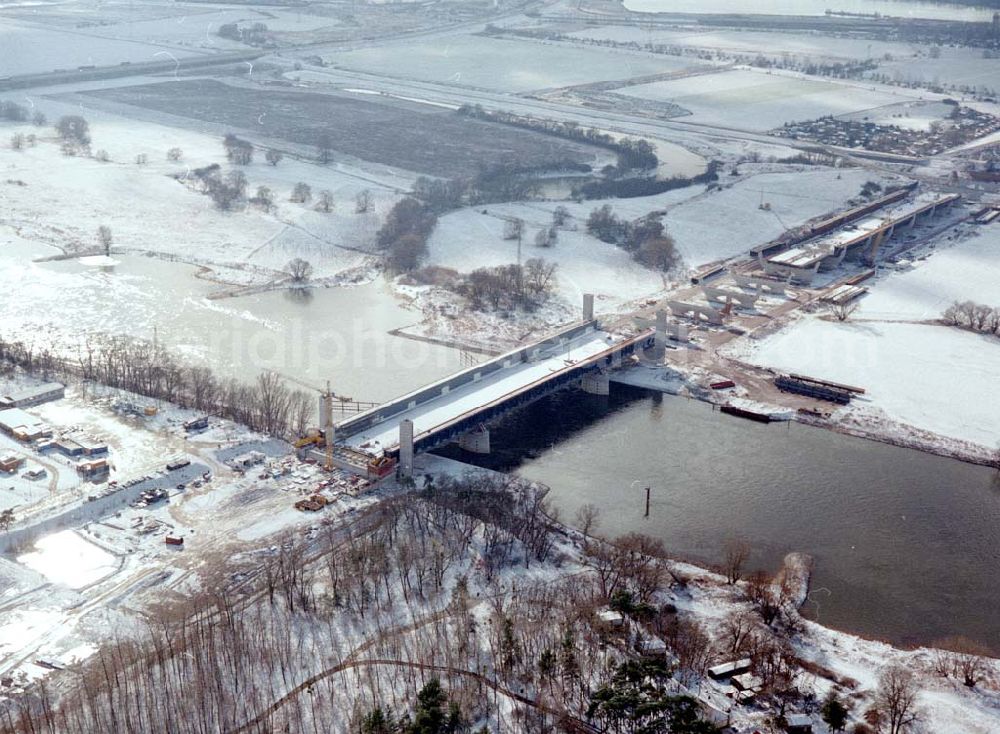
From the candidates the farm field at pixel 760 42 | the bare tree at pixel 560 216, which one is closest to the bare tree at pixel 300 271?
the bare tree at pixel 560 216

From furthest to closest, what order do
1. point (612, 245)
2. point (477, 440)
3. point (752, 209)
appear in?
point (752, 209), point (612, 245), point (477, 440)

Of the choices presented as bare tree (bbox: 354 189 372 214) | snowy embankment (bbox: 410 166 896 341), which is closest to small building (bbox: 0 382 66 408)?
snowy embankment (bbox: 410 166 896 341)

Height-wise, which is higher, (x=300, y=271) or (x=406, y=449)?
(x=300, y=271)

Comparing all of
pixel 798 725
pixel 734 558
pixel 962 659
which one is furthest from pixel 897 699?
pixel 734 558

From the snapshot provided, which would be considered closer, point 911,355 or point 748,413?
point 748,413

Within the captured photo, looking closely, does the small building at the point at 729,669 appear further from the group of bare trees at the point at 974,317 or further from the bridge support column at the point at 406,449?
the group of bare trees at the point at 974,317

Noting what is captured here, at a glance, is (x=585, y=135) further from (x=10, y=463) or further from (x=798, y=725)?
(x=798, y=725)

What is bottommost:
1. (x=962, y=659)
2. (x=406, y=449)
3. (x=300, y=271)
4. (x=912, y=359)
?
(x=962, y=659)
